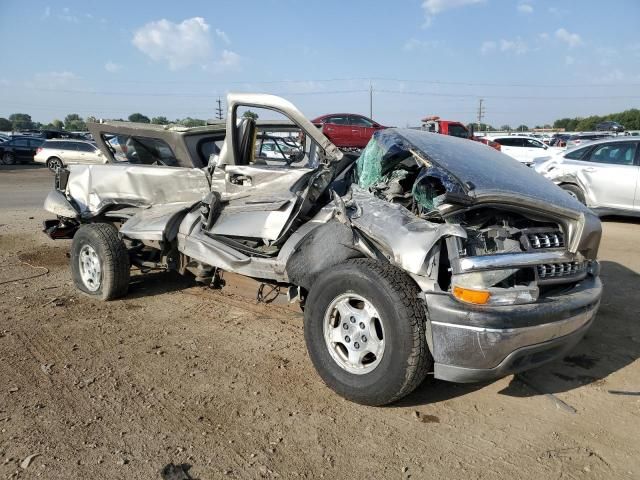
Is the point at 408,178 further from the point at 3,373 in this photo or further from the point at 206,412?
the point at 3,373

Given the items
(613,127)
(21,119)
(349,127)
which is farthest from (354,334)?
(21,119)

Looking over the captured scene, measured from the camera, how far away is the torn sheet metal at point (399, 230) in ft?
9.53

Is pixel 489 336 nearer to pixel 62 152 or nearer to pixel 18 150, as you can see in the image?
pixel 62 152

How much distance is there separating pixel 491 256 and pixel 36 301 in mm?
4409

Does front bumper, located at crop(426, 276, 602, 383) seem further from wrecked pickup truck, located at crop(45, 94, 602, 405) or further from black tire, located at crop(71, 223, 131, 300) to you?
black tire, located at crop(71, 223, 131, 300)

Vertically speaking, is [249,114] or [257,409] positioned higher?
[249,114]

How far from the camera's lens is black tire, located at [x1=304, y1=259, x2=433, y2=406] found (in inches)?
112

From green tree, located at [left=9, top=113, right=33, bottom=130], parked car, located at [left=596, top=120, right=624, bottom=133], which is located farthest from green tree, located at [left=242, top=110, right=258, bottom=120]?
green tree, located at [left=9, top=113, right=33, bottom=130]

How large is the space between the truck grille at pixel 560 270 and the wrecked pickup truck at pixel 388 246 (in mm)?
10

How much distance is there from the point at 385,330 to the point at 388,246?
0.51 m

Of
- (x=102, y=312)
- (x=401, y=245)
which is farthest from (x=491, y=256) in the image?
(x=102, y=312)

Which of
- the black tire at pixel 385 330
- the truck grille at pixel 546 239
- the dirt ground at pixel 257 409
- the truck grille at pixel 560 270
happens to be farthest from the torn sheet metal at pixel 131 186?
the truck grille at pixel 560 270

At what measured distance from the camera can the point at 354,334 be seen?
124 inches

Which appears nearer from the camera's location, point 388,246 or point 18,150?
point 388,246
